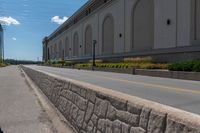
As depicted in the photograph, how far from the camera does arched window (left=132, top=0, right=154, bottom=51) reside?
4831 centimetres

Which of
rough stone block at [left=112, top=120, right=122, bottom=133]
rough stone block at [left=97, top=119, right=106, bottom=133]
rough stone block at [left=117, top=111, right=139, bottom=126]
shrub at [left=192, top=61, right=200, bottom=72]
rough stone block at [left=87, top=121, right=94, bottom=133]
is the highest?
shrub at [left=192, top=61, right=200, bottom=72]

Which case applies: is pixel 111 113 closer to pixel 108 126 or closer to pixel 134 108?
pixel 108 126

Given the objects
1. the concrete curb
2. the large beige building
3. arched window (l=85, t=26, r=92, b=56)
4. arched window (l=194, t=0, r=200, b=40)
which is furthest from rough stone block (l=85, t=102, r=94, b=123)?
arched window (l=85, t=26, r=92, b=56)

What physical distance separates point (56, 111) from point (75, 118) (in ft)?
9.73

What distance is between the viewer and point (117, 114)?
5.20 meters

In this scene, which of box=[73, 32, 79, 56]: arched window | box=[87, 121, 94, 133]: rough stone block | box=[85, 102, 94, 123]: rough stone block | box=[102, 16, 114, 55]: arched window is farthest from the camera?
box=[73, 32, 79, 56]: arched window

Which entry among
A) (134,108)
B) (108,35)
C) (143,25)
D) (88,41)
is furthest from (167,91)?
(88,41)

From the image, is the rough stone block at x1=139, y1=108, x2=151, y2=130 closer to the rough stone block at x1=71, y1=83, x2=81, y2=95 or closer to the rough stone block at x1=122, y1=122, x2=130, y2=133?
the rough stone block at x1=122, y1=122, x2=130, y2=133

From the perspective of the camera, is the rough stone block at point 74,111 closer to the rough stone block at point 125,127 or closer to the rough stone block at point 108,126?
the rough stone block at point 108,126

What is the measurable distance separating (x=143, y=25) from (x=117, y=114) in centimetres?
4677

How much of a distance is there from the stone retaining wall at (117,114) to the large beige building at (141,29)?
28202mm

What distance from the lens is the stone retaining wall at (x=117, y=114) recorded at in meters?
3.59

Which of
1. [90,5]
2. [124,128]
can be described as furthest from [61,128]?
[90,5]

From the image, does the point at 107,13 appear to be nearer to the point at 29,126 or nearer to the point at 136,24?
the point at 136,24
